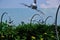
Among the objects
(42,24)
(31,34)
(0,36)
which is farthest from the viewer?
A: (42,24)

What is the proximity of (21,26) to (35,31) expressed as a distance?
26 cm

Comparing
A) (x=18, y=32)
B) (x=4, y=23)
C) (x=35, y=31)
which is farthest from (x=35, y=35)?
(x=4, y=23)

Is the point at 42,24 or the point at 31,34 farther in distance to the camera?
the point at 42,24

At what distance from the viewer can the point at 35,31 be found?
12.5 ft

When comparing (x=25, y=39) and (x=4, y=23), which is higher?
(x=4, y=23)

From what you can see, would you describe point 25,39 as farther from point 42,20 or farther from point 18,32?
point 42,20

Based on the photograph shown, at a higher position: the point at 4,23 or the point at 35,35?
the point at 4,23

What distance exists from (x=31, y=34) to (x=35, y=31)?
0.10 m

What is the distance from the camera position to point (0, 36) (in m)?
3.42

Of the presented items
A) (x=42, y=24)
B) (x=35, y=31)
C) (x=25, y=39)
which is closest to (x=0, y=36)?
(x=25, y=39)

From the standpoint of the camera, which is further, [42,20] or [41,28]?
[42,20]

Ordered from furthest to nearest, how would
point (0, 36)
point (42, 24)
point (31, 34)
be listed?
point (42, 24) < point (31, 34) < point (0, 36)

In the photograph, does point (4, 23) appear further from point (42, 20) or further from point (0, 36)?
point (42, 20)

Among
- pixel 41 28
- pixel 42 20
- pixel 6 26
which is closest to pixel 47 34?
pixel 41 28
